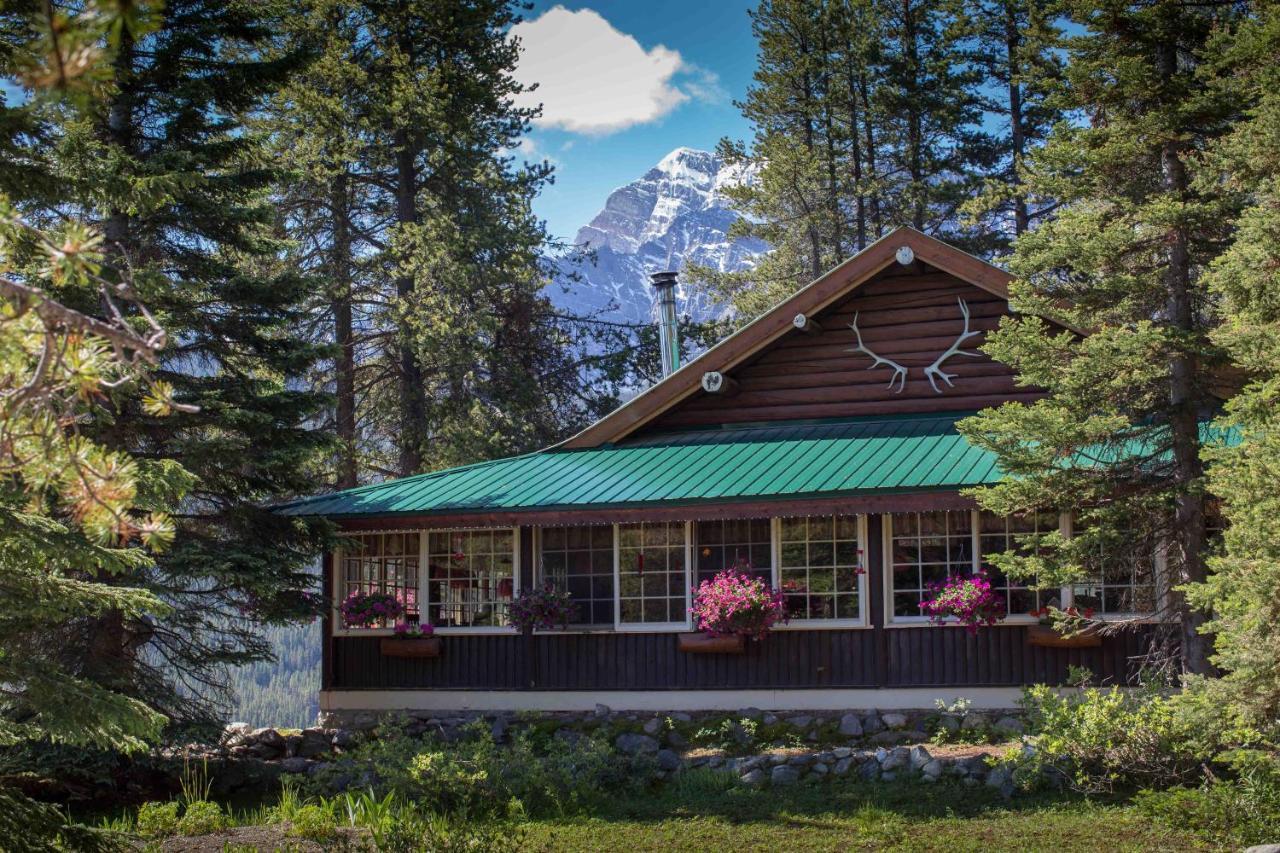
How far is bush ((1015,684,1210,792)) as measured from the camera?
10.6 meters

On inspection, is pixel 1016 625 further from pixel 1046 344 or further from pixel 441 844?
pixel 441 844

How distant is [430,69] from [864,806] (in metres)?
17.4

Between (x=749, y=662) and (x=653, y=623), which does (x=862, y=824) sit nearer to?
(x=749, y=662)

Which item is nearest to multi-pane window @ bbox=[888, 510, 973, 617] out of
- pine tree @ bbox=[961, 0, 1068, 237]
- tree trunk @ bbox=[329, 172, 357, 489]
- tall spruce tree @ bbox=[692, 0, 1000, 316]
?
tree trunk @ bbox=[329, 172, 357, 489]

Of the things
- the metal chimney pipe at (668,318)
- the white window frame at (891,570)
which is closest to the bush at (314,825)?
the white window frame at (891,570)

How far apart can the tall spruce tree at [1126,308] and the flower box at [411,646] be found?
728 cm

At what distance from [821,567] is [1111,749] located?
4900 mm

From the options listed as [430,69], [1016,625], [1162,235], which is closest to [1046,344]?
[1162,235]

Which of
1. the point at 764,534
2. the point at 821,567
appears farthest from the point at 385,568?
the point at 821,567

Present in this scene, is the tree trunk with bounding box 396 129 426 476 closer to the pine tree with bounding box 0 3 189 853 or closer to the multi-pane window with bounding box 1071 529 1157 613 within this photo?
the pine tree with bounding box 0 3 189 853

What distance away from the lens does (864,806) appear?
10766 mm

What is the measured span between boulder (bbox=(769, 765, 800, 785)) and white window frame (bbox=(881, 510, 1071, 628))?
2.97 m

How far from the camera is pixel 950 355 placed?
631 inches

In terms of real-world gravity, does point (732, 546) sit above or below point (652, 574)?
above
